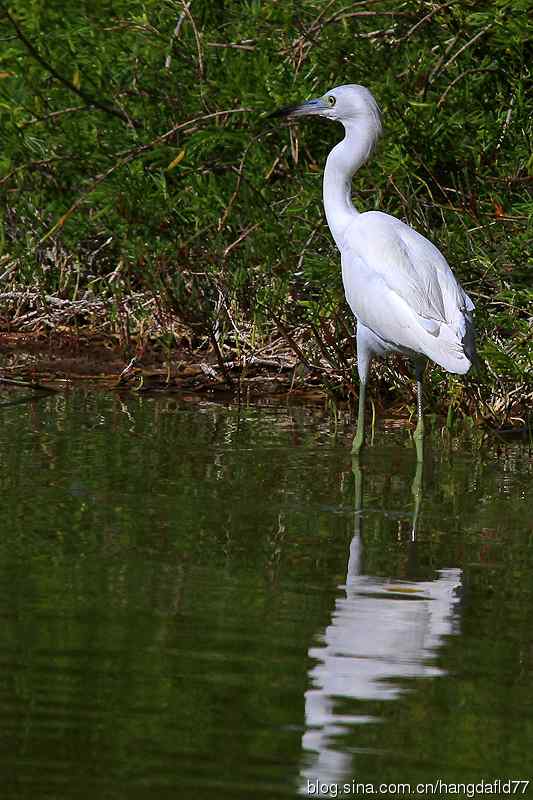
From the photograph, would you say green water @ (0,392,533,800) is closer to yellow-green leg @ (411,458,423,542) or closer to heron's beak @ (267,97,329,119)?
yellow-green leg @ (411,458,423,542)

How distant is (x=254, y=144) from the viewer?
9570 mm

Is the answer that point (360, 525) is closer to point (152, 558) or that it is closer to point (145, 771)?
point (152, 558)

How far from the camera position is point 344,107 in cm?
863

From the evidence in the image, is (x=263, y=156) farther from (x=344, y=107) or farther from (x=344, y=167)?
(x=344, y=167)

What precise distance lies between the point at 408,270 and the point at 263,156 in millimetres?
2454

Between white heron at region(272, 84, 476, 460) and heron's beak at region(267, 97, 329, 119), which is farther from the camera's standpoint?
heron's beak at region(267, 97, 329, 119)

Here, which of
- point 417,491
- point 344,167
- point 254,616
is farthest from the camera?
point 344,167

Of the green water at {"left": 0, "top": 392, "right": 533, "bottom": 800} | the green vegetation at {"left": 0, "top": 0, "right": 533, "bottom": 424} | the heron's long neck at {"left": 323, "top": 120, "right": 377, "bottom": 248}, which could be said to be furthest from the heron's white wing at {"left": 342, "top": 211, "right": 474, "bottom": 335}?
the green water at {"left": 0, "top": 392, "right": 533, "bottom": 800}

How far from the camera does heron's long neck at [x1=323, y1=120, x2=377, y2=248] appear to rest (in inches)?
334

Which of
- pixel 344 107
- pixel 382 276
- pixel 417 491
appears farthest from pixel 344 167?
pixel 417 491

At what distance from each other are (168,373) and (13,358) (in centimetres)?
145

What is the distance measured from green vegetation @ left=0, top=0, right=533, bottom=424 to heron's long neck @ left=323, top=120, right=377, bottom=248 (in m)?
Answer: 0.34

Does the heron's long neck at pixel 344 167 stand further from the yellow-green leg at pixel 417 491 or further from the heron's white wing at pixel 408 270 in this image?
the yellow-green leg at pixel 417 491

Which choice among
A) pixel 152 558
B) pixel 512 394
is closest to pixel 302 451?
pixel 512 394
